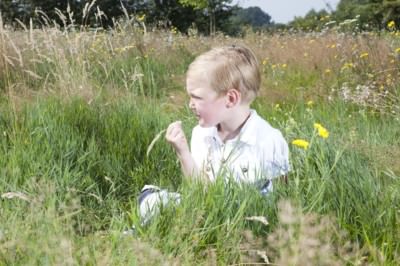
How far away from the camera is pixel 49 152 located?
9.33 feet

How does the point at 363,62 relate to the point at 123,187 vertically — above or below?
above

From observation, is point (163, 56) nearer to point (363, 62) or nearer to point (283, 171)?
point (363, 62)

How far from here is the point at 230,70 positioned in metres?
2.53

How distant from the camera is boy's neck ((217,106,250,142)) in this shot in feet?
8.40

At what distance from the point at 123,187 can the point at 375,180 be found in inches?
48.7

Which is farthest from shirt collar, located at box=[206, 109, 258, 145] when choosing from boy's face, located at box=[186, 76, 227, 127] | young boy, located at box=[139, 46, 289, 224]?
boy's face, located at box=[186, 76, 227, 127]

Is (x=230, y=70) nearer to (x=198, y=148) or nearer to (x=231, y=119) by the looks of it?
(x=231, y=119)

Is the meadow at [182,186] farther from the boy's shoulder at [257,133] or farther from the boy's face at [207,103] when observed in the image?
the boy's face at [207,103]

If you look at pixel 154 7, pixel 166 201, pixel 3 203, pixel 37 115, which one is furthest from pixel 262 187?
pixel 154 7

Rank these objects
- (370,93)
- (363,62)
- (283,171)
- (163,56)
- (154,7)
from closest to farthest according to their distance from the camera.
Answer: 1. (283,171)
2. (370,93)
3. (363,62)
4. (163,56)
5. (154,7)

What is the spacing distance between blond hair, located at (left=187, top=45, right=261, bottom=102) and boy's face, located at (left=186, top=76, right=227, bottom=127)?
0.08 ft

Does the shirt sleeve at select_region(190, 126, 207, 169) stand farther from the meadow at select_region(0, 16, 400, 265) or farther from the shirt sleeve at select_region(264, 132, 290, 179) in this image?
the shirt sleeve at select_region(264, 132, 290, 179)

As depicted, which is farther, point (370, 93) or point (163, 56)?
point (163, 56)

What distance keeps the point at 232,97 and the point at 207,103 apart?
0.36 ft
